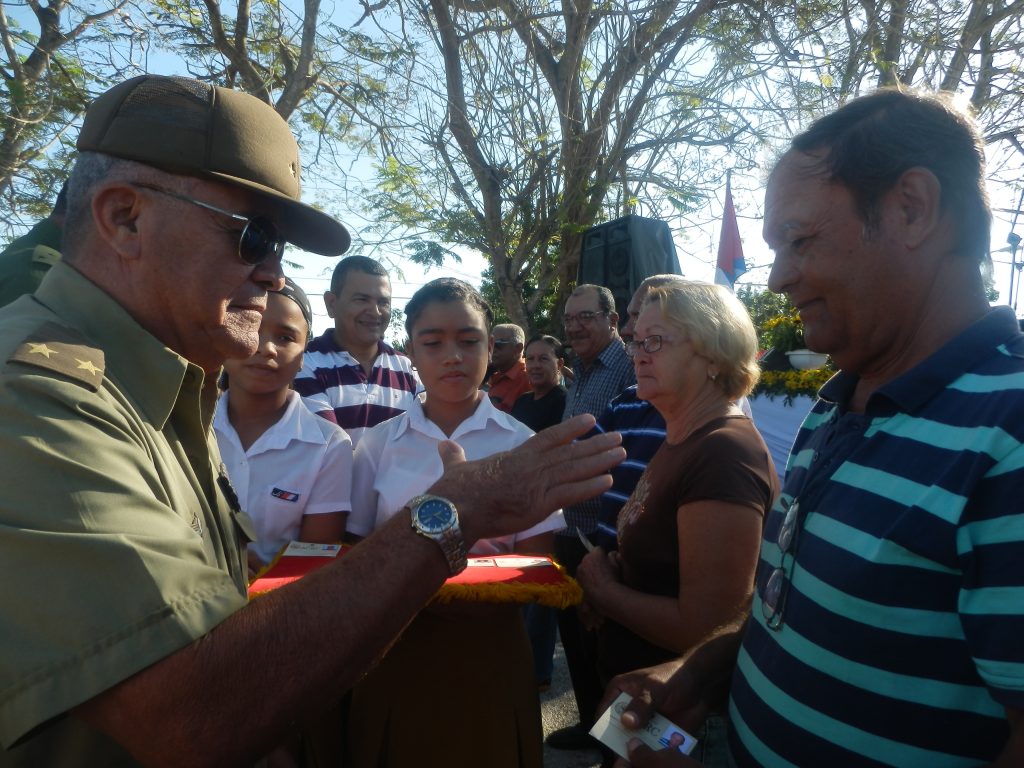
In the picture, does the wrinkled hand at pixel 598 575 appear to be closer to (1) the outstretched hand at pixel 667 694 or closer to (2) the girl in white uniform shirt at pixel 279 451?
(1) the outstretched hand at pixel 667 694

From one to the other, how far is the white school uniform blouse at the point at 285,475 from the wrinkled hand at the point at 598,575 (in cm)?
92

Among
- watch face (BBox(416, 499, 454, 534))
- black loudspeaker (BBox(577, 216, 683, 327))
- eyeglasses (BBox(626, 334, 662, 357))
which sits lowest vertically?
watch face (BBox(416, 499, 454, 534))

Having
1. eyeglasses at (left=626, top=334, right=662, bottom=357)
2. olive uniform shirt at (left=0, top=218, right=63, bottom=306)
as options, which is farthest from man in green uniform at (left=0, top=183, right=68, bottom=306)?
eyeglasses at (left=626, top=334, right=662, bottom=357)

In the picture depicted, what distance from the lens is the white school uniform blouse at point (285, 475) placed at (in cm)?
239

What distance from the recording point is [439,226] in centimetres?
1028

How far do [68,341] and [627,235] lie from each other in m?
6.53

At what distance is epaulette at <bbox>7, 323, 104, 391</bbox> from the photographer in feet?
3.50

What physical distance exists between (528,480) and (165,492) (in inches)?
28.6

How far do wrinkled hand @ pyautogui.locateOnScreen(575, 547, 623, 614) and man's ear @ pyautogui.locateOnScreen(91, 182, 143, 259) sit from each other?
5.59ft

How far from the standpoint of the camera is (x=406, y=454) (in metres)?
2.53

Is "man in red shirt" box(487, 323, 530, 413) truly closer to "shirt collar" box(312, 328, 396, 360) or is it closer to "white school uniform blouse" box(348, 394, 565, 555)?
"shirt collar" box(312, 328, 396, 360)

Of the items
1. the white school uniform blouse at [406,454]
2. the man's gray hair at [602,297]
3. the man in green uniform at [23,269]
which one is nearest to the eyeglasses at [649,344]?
the white school uniform blouse at [406,454]

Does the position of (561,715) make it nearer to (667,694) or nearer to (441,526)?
(667,694)

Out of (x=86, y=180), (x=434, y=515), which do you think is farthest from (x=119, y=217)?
(x=434, y=515)
